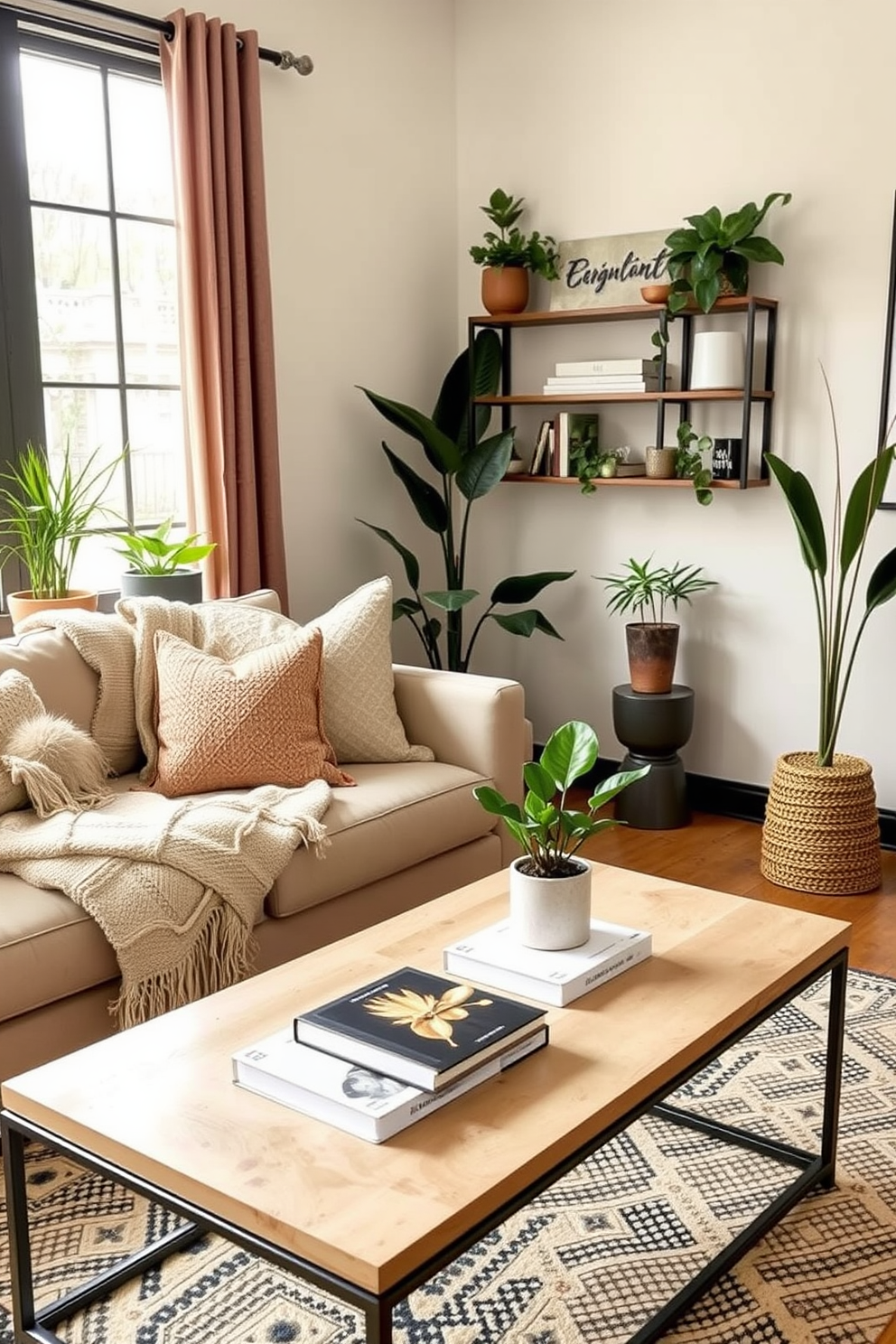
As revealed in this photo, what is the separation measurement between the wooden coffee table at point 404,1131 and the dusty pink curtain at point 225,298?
1.87m

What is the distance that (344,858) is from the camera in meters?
2.57

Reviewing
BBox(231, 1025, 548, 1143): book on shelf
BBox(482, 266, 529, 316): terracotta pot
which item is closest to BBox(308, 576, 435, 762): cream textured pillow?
BBox(231, 1025, 548, 1143): book on shelf

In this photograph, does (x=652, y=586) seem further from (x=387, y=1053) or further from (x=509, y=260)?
(x=387, y=1053)

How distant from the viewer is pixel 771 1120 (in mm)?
2236

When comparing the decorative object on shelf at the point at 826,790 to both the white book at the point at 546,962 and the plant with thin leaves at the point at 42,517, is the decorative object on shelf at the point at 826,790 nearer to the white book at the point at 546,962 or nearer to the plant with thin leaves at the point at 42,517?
the white book at the point at 546,962

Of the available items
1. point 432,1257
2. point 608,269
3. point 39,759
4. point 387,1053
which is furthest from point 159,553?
point 432,1257

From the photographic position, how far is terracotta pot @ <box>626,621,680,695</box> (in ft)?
12.6

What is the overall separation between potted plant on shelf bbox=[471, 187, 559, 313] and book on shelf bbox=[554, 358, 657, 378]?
0.89 feet

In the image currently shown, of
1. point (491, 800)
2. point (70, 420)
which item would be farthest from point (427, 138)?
point (491, 800)

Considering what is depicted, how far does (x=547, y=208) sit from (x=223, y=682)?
2282mm

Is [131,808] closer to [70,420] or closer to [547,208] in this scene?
[70,420]

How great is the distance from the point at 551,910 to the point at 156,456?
91.8 inches

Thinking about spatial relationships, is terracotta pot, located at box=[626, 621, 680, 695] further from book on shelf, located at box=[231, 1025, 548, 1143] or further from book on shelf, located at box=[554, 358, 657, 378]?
book on shelf, located at box=[231, 1025, 548, 1143]

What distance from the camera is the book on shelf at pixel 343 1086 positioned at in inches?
55.2
